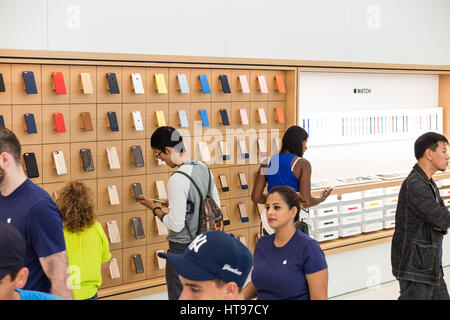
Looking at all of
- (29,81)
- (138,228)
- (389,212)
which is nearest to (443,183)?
(389,212)

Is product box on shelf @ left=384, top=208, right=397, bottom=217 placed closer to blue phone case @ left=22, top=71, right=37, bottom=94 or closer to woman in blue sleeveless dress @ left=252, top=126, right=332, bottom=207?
woman in blue sleeveless dress @ left=252, top=126, right=332, bottom=207

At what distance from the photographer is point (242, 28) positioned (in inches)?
229

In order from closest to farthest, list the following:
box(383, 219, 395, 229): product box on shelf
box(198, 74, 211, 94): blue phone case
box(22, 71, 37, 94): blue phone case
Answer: box(22, 71, 37, 94): blue phone case → box(198, 74, 211, 94): blue phone case → box(383, 219, 395, 229): product box on shelf

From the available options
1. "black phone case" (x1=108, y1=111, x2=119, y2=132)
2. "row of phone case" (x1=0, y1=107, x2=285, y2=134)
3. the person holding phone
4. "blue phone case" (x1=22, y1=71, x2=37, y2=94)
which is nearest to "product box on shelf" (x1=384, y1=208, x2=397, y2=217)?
"row of phone case" (x1=0, y1=107, x2=285, y2=134)

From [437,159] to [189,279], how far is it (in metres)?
2.77

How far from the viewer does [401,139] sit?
7801mm

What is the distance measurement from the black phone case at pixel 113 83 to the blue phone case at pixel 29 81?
0.64 m

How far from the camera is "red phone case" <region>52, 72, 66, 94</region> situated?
471 centimetres

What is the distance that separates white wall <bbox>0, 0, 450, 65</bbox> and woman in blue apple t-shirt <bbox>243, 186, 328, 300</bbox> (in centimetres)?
235

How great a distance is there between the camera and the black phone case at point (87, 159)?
16.2 ft

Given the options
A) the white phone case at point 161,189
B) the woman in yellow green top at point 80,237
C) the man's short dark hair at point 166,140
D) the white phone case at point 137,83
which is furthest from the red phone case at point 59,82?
the white phone case at point 161,189

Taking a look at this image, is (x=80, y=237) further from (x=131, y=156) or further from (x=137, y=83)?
(x=137, y=83)

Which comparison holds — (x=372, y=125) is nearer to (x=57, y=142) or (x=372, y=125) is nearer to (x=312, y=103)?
(x=312, y=103)
